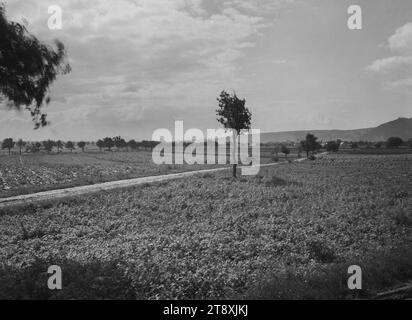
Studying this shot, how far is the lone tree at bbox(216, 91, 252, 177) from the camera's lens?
4269 centimetres

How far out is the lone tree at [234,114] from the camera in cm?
4269

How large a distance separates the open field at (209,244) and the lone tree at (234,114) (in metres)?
14.5

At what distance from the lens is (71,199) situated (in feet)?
95.7

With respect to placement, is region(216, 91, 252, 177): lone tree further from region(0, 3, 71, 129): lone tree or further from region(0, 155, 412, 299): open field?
region(0, 3, 71, 129): lone tree

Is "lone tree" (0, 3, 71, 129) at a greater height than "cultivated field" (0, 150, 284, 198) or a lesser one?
greater

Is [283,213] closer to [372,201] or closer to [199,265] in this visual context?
[372,201]

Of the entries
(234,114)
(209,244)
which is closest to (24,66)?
(209,244)

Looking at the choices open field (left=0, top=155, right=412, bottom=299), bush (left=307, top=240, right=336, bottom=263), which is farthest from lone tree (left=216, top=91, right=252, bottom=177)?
bush (left=307, top=240, right=336, bottom=263)

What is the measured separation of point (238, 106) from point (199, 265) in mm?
31513

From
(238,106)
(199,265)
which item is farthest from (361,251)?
(238,106)

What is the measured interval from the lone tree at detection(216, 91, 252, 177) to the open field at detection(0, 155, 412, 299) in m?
14.5

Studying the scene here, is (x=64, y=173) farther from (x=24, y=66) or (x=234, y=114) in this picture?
(x=24, y=66)
